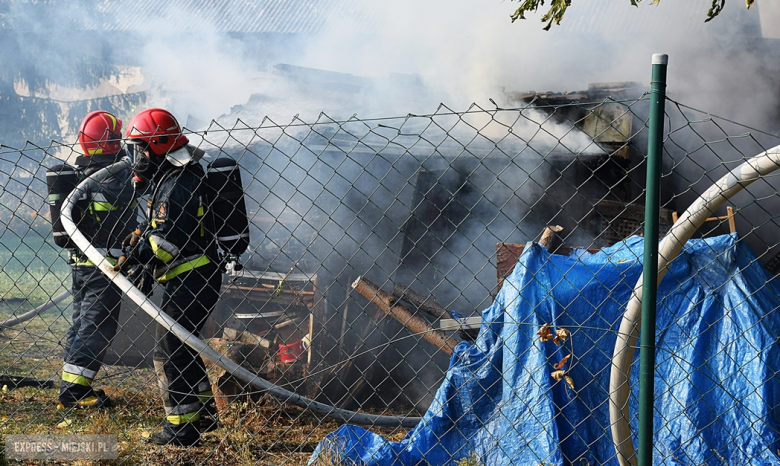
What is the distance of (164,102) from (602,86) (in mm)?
12576

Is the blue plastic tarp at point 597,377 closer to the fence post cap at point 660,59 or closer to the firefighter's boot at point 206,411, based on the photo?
the firefighter's boot at point 206,411

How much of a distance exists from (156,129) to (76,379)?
2.05 m

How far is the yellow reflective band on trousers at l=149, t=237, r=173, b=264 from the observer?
3523 mm

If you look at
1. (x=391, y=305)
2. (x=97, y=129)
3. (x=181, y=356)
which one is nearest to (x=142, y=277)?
(x=181, y=356)

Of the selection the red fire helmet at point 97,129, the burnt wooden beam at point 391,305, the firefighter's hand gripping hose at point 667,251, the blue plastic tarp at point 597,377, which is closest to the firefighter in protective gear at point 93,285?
the red fire helmet at point 97,129

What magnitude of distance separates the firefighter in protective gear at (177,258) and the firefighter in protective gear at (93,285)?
0.90m

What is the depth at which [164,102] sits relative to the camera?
15.8 m

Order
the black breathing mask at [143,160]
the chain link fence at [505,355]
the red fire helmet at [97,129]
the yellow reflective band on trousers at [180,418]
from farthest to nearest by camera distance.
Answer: the red fire helmet at [97,129], the black breathing mask at [143,160], the yellow reflective band on trousers at [180,418], the chain link fence at [505,355]

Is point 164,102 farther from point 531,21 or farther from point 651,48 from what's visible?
point 651,48

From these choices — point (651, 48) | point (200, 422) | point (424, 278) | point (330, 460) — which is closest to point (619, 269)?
point (330, 460)

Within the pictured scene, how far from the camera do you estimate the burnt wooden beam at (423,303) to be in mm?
3801

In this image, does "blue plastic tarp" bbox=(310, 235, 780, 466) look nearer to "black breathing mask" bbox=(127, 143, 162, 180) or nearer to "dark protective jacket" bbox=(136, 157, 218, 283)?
"dark protective jacket" bbox=(136, 157, 218, 283)

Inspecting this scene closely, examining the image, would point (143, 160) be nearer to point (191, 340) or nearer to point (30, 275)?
point (191, 340)

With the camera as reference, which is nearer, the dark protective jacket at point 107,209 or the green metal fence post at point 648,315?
the green metal fence post at point 648,315
